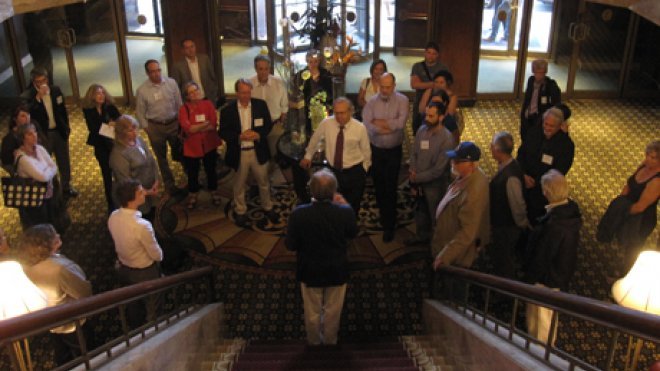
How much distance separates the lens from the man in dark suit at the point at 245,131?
266 inches

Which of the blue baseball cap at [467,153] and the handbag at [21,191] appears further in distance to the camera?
the handbag at [21,191]

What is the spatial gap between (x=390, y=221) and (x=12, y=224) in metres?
4.00

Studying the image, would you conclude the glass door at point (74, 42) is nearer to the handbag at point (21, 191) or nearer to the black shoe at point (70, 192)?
the black shoe at point (70, 192)

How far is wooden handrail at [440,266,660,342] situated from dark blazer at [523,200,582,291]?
1166 mm

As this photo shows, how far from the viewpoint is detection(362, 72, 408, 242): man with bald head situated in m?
6.52

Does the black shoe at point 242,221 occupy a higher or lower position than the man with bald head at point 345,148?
lower

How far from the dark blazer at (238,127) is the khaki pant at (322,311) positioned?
224cm

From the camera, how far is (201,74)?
8.01 m

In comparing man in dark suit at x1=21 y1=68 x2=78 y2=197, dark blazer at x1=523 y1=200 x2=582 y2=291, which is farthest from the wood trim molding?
dark blazer at x1=523 y1=200 x2=582 y2=291

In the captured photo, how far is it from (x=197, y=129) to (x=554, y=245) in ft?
12.6

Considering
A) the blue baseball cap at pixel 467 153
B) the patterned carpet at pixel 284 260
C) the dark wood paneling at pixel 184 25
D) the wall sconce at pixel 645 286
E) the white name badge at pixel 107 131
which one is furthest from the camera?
the dark wood paneling at pixel 184 25

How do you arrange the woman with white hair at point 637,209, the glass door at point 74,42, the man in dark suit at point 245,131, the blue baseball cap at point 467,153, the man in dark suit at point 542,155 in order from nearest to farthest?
the blue baseball cap at point 467,153
the woman with white hair at point 637,209
the man in dark suit at point 542,155
the man in dark suit at point 245,131
the glass door at point 74,42

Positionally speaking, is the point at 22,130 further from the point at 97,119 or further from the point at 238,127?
the point at 238,127

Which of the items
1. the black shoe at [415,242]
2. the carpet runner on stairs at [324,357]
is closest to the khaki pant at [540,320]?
the carpet runner on stairs at [324,357]
